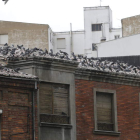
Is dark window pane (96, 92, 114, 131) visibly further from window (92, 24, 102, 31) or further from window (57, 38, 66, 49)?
window (57, 38, 66, 49)

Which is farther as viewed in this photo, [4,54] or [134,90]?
[134,90]

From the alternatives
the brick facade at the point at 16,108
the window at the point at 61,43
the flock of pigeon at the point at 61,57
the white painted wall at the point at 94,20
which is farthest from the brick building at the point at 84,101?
the window at the point at 61,43

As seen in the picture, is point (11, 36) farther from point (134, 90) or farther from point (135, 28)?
point (134, 90)

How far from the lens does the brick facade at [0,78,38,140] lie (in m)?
26.2

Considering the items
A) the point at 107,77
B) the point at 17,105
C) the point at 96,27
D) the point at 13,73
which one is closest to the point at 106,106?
the point at 107,77

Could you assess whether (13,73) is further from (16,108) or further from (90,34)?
(90,34)

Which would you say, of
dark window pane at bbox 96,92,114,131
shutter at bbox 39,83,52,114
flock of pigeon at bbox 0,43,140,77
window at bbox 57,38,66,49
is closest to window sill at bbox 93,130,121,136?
dark window pane at bbox 96,92,114,131

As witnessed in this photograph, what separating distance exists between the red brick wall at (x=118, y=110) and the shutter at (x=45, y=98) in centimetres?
187

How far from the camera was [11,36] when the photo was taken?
72.3 m

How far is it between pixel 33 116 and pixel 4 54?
13.4 feet

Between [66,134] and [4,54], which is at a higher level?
[4,54]

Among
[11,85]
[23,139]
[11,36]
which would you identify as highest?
[11,36]

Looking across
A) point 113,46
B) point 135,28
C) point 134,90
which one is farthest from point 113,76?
point 135,28

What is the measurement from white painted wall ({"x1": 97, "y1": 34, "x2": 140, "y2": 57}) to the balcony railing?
19285mm
